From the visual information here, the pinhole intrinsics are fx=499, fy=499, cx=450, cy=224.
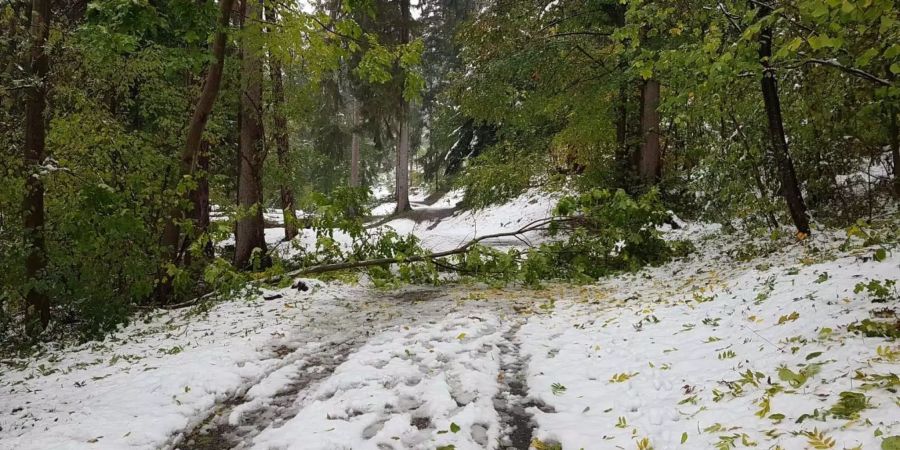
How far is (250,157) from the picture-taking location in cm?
985

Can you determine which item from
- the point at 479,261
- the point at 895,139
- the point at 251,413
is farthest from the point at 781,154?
the point at 251,413

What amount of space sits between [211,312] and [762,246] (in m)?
8.22

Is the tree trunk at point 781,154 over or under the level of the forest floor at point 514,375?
over

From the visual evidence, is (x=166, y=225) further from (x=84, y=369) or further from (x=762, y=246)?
(x=762, y=246)

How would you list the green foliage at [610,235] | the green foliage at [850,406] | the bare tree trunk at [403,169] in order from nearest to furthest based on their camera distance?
→ the green foliage at [850,406] < the green foliage at [610,235] < the bare tree trunk at [403,169]

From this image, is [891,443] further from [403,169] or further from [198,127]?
[403,169]

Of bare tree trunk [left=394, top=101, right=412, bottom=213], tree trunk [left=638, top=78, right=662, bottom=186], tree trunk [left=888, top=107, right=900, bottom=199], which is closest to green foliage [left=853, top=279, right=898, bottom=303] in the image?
tree trunk [left=888, top=107, right=900, bottom=199]

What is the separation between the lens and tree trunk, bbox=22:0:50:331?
5.65m

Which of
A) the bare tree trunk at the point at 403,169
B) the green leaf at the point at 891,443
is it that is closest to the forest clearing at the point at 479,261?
the green leaf at the point at 891,443

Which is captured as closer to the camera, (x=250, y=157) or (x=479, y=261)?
(x=479, y=261)

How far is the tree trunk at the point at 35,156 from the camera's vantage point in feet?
18.5

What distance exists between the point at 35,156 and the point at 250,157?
13.6 ft

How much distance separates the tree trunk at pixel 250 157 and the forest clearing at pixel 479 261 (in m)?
0.06

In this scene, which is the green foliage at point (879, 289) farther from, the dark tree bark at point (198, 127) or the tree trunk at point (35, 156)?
the tree trunk at point (35, 156)
